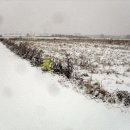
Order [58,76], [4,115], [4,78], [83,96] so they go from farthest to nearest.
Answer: [58,76] < [4,78] < [83,96] < [4,115]

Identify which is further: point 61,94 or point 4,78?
point 4,78

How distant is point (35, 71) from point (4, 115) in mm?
7183

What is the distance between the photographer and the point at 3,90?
10023 mm

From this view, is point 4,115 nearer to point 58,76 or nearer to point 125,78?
point 58,76

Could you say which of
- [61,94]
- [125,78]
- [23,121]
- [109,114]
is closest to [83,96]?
[61,94]

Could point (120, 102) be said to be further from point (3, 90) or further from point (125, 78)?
point (125, 78)

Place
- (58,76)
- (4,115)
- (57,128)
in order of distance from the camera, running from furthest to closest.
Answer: (58,76) < (4,115) < (57,128)

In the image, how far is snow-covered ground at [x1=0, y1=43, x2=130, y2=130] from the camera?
6820 millimetres

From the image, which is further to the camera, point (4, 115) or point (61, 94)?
point (61, 94)

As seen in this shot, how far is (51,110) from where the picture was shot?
7.93 m

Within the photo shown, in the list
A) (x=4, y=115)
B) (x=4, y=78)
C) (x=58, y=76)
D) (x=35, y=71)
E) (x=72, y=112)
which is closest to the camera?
(x=4, y=115)

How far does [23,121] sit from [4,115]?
0.63 metres

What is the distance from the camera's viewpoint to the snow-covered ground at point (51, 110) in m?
6.82

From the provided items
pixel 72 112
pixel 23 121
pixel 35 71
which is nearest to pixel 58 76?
pixel 35 71
